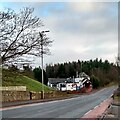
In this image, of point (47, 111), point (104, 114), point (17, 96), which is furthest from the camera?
point (17, 96)

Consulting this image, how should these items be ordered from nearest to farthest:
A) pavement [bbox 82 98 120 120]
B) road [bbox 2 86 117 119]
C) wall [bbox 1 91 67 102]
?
pavement [bbox 82 98 120 120], road [bbox 2 86 117 119], wall [bbox 1 91 67 102]

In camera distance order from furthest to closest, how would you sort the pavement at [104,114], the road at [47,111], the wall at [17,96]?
the wall at [17,96]
the road at [47,111]
the pavement at [104,114]

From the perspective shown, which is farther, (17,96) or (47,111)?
(17,96)

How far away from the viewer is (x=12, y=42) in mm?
35969

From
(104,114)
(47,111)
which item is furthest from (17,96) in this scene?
(104,114)

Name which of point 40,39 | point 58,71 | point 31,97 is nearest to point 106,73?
point 58,71

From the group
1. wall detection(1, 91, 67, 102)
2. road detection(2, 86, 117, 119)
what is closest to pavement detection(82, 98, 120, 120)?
road detection(2, 86, 117, 119)

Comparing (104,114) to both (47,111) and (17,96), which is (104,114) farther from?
(17,96)

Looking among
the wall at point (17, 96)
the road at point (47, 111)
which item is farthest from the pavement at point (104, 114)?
the wall at point (17, 96)

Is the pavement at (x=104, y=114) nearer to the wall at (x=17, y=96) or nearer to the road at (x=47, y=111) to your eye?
the road at (x=47, y=111)

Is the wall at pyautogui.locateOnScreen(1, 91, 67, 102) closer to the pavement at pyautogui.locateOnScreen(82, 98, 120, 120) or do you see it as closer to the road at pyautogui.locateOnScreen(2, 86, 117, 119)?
the road at pyautogui.locateOnScreen(2, 86, 117, 119)

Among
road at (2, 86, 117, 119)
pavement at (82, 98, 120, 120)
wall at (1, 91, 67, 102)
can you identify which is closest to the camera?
pavement at (82, 98, 120, 120)

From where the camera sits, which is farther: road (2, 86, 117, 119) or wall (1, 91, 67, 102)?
wall (1, 91, 67, 102)

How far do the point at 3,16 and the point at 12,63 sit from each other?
442 centimetres
